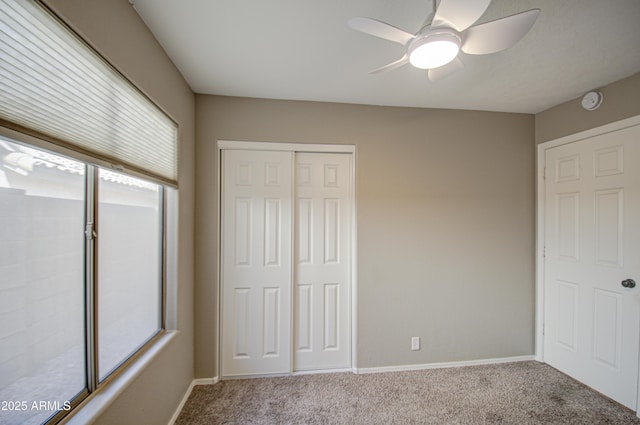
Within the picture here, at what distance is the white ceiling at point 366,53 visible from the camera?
4.19 feet

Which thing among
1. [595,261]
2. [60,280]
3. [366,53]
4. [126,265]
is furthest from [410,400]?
[366,53]

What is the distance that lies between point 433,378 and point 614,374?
1333 millimetres

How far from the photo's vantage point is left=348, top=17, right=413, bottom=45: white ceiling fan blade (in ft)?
3.29

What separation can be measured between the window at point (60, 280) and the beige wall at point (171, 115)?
0.80 feet

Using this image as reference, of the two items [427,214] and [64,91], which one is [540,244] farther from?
[64,91]

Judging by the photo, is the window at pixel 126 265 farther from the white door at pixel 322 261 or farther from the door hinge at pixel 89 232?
the white door at pixel 322 261

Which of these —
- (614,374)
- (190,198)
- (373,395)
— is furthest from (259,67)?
(614,374)

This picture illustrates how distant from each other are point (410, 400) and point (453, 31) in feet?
7.99

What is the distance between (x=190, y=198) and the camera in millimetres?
2059

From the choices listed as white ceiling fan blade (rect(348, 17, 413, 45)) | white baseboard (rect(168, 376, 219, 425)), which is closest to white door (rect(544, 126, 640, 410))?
white ceiling fan blade (rect(348, 17, 413, 45))

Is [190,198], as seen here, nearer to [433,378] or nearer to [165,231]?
[165,231]

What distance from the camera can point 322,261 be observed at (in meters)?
2.33

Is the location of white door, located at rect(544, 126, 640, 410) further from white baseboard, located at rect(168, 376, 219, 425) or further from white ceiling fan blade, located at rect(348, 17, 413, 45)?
Answer: white baseboard, located at rect(168, 376, 219, 425)

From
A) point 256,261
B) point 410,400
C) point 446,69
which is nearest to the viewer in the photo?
point 446,69
